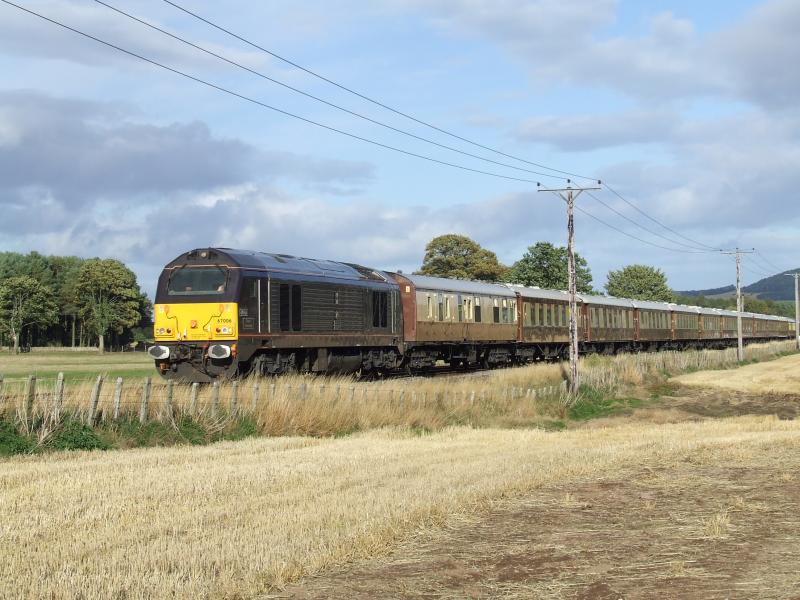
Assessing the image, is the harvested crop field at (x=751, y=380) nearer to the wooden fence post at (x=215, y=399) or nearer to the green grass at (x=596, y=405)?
the green grass at (x=596, y=405)

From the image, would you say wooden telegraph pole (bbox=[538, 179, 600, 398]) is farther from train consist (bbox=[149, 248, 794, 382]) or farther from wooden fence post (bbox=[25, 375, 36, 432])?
wooden fence post (bbox=[25, 375, 36, 432])

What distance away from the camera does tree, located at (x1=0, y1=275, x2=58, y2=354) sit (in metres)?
103

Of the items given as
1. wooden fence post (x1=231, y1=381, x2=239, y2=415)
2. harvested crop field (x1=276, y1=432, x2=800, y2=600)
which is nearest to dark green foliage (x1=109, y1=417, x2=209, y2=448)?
wooden fence post (x1=231, y1=381, x2=239, y2=415)

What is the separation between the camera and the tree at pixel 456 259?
10931cm

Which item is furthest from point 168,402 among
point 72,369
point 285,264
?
point 72,369

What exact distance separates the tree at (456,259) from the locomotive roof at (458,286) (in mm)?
54529

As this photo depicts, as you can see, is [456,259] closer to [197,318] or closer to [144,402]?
[197,318]

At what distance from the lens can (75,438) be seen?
19859 millimetres

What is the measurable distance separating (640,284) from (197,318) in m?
144

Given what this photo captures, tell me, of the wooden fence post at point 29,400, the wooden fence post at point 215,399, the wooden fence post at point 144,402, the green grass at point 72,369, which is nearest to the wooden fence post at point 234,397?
the wooden fence post at point 215,399

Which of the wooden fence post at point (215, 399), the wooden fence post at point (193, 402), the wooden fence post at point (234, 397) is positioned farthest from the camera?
the wooden fence post at point (234, 397)

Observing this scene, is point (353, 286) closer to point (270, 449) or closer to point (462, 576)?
point (270, 449)

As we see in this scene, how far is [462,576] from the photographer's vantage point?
31.7 feet

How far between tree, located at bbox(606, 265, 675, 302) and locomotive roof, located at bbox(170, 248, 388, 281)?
131 meters
